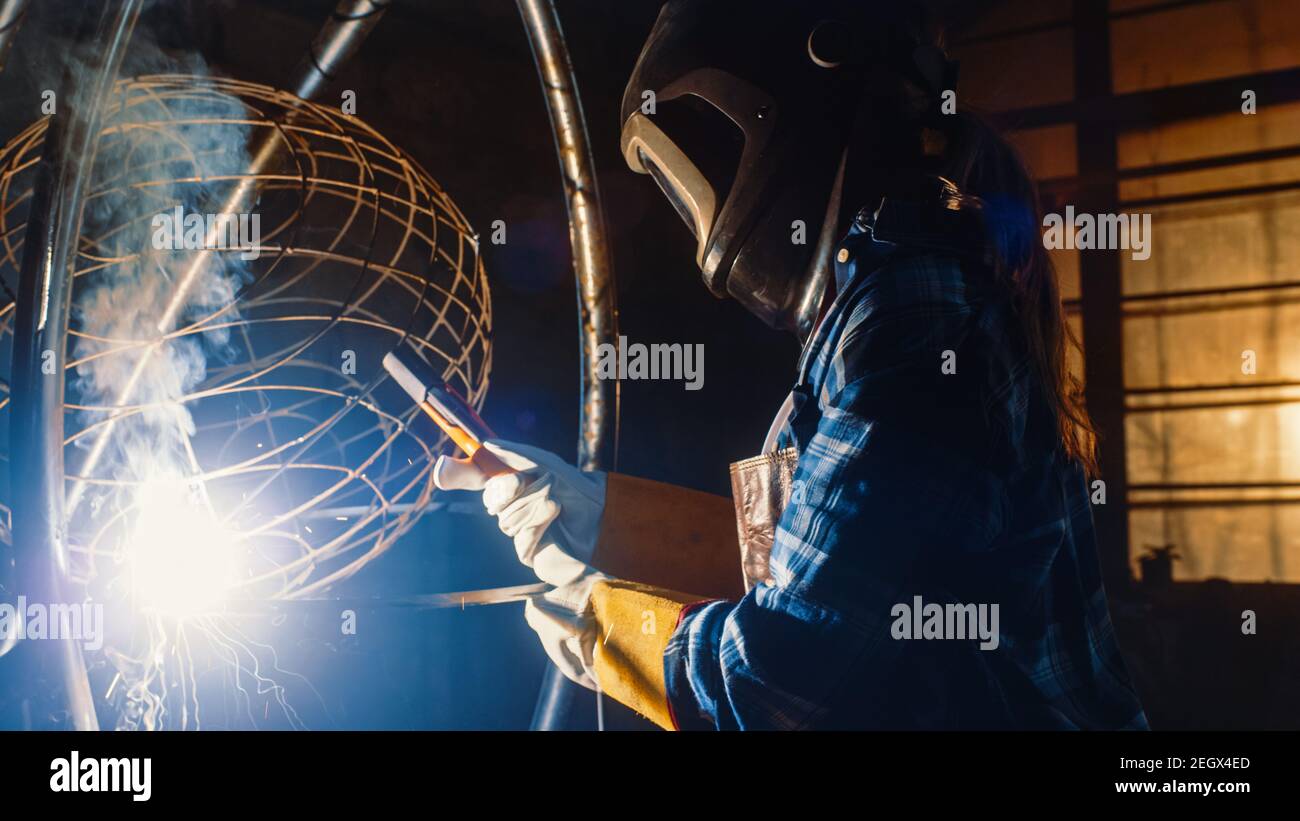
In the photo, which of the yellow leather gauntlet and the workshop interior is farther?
the workshop interior

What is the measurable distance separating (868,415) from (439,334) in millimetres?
1911

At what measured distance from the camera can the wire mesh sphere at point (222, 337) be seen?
4.65 feet

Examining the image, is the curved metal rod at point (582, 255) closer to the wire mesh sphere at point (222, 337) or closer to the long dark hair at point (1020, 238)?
the wire mesh sphere at point (222, 337)

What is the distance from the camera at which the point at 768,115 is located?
4.04 ft

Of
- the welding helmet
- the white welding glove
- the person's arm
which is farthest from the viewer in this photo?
the white welding glove

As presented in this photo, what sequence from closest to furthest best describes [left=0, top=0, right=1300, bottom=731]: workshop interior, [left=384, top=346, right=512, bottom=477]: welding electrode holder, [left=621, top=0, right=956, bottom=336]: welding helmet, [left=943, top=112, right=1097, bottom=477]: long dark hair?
[left=943, top=112, right=1097, bottom=477]: long dark hair → [left=621, top=0, right=956, bottom=336]: welding helmet → [left=0, top=0, right=1300, bottom=731]: workshop interior → [left=384, top=346, right=512, bottom=477]: welding electrode holder

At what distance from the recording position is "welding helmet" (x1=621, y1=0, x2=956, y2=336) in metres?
1.19

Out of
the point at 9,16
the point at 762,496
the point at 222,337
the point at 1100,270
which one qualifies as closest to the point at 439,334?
the point at 222,337

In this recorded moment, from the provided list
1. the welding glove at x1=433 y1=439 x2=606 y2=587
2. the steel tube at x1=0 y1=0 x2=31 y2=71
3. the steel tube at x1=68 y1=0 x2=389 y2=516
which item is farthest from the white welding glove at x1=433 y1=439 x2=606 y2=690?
the steel tube at x1=0 y1=0 x2=31 y2=71

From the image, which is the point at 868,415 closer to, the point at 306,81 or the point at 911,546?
the point at 911,546

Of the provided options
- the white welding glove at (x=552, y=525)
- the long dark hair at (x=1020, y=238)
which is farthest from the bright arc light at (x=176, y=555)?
the long dark hair at (x=1020, y=238)

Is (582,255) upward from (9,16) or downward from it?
downward

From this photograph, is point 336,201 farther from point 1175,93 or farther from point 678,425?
point 1175,93

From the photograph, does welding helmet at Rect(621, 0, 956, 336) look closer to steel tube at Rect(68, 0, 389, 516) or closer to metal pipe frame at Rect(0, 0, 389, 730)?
steel tube at Rect(68, 0, 389, 516)
